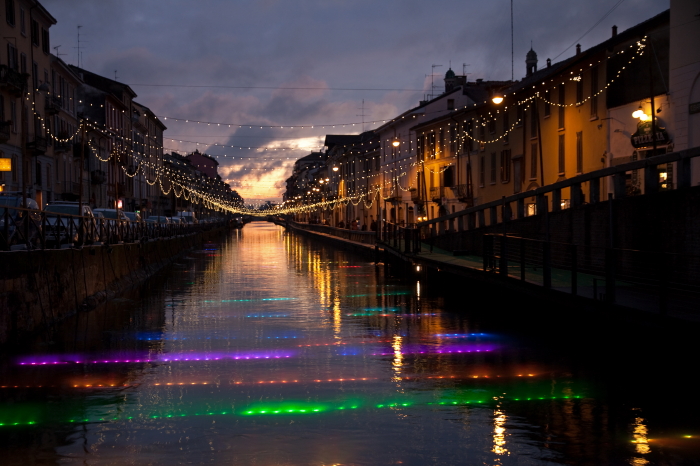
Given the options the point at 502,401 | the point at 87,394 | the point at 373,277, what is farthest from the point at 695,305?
the point at 373,277

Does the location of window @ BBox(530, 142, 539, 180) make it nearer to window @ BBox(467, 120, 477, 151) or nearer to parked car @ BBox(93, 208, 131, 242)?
window @ BBox(467, 120, 477, 151)

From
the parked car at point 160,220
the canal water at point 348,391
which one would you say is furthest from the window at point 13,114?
the canal water at point 348,391

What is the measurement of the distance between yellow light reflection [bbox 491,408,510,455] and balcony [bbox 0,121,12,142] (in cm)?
3664

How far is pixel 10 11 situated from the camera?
40969mm

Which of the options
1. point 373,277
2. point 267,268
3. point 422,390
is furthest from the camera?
point 267,268

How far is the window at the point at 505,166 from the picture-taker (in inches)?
1866

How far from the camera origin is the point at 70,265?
17.2 metres

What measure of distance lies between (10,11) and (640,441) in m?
41.5

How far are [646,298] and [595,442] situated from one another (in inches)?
215

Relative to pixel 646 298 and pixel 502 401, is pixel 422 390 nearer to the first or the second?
pixel 502 401

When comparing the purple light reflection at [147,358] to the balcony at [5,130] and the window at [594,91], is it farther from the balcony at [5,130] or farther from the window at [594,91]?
the balcony at [5,130]

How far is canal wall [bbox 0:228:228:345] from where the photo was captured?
12.9m

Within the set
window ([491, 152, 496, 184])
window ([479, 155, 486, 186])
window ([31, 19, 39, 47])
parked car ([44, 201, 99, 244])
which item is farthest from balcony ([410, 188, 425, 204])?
parked car ([44, 201, 99, 244])

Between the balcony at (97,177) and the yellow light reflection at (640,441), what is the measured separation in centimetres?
6040
